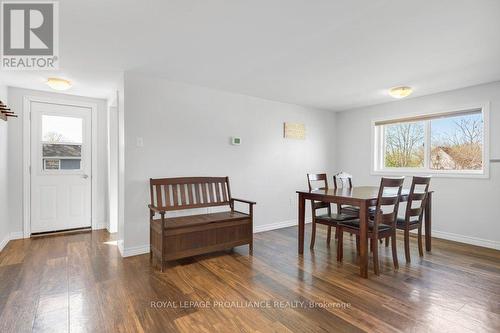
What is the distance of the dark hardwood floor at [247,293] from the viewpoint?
182cm

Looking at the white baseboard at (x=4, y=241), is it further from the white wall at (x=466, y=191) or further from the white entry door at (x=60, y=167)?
the white wall at (x=466, y=191)

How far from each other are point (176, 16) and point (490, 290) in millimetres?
3530

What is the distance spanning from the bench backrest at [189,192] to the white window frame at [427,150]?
9.78ft

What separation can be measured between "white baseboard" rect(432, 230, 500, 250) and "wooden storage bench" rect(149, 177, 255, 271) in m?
2.97

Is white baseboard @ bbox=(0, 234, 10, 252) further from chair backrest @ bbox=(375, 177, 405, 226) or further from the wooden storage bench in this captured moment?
chair backrest @ bbox=(375, 177, 405, 226)

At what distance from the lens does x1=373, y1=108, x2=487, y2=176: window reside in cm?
371

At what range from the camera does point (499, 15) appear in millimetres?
1934

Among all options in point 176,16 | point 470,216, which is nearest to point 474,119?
point 470,216

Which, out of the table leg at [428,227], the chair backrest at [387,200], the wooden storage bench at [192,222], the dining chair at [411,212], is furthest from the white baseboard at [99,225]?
the table leg at [428,227]

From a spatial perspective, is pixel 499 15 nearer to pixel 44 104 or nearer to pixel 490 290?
pixel 490 290

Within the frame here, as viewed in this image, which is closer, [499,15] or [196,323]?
[196,323]

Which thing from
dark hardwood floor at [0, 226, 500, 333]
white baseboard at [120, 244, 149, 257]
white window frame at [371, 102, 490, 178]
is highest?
white window frame at [371, 102, 490, 178]

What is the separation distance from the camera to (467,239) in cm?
365

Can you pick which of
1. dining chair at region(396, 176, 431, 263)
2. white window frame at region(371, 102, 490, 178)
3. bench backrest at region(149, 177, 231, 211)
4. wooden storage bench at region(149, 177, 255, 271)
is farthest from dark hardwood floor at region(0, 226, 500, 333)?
white window frame at region(371, 102, 490, 178)
